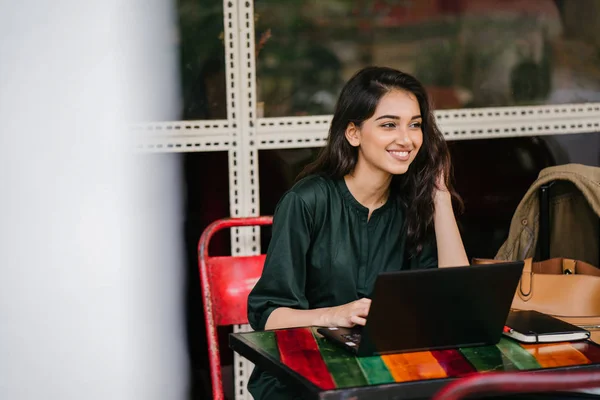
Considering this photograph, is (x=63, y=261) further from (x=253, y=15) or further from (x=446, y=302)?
(x=446, y=302)


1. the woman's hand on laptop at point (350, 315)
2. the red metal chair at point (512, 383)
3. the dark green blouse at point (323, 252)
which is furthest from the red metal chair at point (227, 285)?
the red metal chair at point (512, 383)

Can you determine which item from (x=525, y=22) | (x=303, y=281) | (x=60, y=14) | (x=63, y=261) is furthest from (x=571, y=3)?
(x=63, y=261)

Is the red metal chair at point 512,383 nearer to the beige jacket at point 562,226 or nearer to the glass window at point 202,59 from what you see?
the beige jacket at point 562,226

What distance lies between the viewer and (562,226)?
9.80 ft

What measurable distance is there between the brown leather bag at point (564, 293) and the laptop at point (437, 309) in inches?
32.2

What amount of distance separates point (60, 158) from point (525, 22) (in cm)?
186

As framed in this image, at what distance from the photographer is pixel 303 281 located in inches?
93.4

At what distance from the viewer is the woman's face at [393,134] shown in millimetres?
2436

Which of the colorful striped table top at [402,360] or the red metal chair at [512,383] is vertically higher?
the red metal chair at [512,383]

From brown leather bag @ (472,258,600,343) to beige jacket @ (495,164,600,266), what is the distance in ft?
1.04

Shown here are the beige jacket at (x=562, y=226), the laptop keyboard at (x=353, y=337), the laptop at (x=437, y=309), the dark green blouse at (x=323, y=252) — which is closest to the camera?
the laptop at (x=437, y=309)

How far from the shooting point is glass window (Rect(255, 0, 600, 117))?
10.3ft

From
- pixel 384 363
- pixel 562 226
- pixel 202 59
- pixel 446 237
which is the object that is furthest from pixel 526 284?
pixel 202 59

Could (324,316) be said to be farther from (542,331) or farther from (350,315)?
(542,331)
